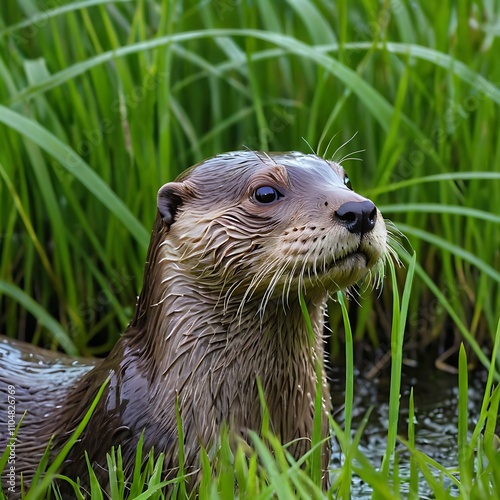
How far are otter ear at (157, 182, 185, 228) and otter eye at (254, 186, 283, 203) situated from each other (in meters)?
0.20

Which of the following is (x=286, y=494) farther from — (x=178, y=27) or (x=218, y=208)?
(x=178, y=27)

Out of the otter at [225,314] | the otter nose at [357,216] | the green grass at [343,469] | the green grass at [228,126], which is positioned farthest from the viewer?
the green grass at [228,126]

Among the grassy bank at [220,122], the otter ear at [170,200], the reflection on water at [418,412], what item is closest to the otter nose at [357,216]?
the otter ear at [170,200]

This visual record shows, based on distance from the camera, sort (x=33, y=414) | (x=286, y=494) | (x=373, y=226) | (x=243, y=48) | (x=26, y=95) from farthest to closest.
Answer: (x=243, y=48), (x=26, y=95), (x=33, y=414), (x=373, y=226), (x=286, y=494)

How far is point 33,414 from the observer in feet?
9.00

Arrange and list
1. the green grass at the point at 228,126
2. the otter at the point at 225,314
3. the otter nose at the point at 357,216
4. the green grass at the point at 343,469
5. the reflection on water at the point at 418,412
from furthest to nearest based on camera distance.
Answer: the green grass at the point at 228,126
the reflection on water at the point at 418,412
the otter at the point at 225,314
the otter nose at the point at 357,216
the green grass at the point at 343,469

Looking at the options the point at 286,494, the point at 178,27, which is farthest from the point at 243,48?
the point at 286,494

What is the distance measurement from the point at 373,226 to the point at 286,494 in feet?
2.38

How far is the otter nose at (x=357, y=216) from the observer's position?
2297mm

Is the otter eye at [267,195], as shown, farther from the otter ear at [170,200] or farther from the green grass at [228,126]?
the green grass at [228,126]

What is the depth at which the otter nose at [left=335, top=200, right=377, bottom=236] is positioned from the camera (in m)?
2.30

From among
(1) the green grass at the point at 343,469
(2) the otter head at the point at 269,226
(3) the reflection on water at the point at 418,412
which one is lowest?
(3) the reflection on water at the point at 418,412

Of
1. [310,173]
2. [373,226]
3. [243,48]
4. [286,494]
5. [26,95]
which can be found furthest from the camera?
[243,48]

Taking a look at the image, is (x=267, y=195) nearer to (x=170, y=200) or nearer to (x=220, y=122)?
(x=170, y=200)
